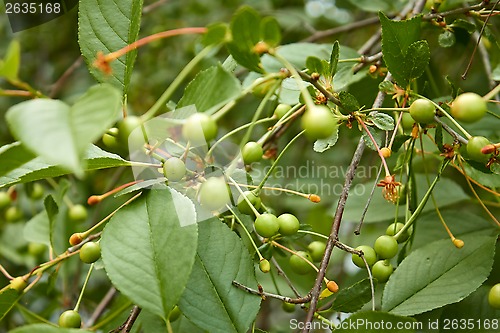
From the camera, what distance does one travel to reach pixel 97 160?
71 centimetres

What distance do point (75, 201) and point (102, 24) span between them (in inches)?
37.7

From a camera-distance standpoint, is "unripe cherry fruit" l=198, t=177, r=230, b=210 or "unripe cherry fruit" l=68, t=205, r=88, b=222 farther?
"unripe cherry fruit" l=68, t=205, r=88, b=222

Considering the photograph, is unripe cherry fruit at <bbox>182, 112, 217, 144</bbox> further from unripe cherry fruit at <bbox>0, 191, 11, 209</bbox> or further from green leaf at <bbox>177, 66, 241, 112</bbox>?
unripe cherry fruit at <bbox>0, 191, 11, 209</bbox>

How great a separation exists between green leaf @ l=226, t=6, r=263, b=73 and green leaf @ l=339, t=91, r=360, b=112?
0.15 m

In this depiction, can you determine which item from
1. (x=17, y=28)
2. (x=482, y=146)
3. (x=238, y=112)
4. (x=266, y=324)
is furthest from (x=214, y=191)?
(x=238, y=112)

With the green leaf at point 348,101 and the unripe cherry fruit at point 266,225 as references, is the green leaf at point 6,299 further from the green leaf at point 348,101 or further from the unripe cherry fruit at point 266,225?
the green leaf at point 348,101

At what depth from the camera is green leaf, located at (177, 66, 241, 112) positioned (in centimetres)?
58

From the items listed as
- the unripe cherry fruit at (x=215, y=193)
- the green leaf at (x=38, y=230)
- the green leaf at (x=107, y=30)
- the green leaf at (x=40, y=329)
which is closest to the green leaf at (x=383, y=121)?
the unripe cherry fruit at (x=215, y=193)

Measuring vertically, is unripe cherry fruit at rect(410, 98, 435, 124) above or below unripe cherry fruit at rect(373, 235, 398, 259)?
above

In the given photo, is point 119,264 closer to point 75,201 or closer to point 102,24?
point 102,24

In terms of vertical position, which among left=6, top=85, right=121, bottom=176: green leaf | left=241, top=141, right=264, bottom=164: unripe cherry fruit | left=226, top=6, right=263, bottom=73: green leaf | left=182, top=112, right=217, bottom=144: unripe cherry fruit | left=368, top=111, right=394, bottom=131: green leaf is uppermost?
left=226, top=6, right=263, bottom=73: green leaf

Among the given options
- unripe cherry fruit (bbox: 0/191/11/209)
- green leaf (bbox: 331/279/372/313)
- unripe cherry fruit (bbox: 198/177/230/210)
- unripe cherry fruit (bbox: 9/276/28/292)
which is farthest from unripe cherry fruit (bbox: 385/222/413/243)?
unripe cherry fruit (bbox: 0/191/11/209)

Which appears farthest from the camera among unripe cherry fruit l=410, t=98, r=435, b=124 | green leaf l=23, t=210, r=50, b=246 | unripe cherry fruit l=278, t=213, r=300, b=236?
green leaf l=23, t=210, r=50, b=246

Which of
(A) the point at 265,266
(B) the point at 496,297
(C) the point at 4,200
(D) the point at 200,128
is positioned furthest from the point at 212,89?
(C) the point at 4,200
